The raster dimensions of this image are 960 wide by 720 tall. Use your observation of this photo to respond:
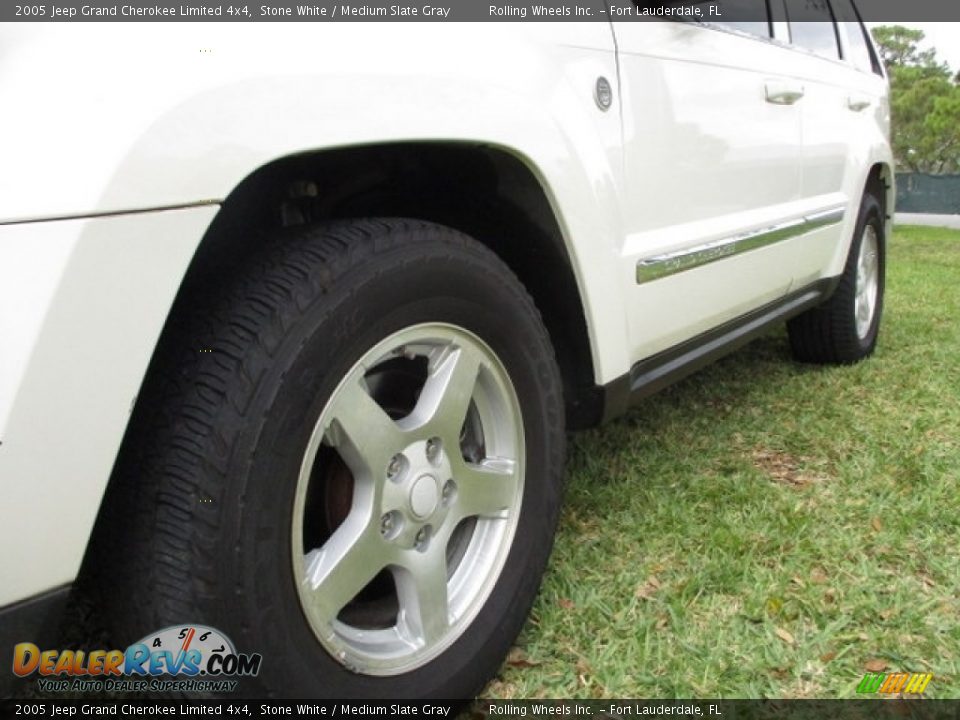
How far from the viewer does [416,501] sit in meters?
1.48

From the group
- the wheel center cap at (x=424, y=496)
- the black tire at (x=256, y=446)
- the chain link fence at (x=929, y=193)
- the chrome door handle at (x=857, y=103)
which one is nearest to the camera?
the black tire at (x=256, y=446)

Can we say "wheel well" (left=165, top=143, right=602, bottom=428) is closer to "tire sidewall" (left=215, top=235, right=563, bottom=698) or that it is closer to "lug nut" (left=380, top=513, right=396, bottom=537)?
"tire sidewall" (left=215, top=235, right=563, bottom=698)

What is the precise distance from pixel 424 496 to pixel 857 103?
3.00 m

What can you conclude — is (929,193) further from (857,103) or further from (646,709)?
(646,709)

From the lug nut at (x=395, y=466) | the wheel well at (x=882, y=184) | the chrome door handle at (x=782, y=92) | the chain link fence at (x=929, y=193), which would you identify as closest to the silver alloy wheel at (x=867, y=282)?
the wheel well at (x=882, y=184)

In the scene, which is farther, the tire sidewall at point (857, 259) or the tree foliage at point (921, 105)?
the tree foliage at point (921, 105)

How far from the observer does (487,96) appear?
1508 mm

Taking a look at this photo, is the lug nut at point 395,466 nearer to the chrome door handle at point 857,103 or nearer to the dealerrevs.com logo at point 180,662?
the dealerrevs.com logo at point 180,662

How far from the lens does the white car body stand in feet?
3.25

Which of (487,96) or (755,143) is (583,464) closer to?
(755,143)

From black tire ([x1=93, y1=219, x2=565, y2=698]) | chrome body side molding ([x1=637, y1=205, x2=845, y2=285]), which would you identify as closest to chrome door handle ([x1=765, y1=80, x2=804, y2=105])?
chrome body side molding ([x1=637, y1=205, x2=845, y2=285])

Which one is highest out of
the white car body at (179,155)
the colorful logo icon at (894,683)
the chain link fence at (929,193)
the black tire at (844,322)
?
the white car body at (179,155)

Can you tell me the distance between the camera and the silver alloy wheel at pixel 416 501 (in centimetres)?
138

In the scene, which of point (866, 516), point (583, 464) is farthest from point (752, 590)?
point (583, 464)
